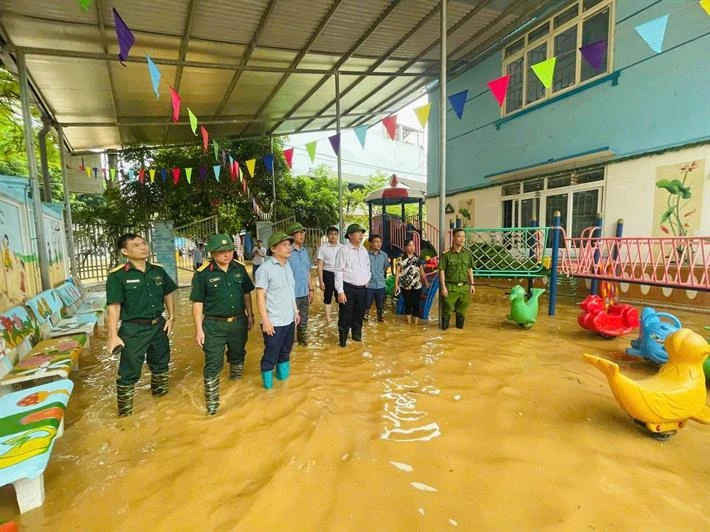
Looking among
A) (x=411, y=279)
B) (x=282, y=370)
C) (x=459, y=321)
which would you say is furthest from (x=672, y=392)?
(x=411, y=279)

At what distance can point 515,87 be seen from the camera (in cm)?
959

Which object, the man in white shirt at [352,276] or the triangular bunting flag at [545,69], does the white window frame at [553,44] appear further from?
the man in white shirt at [352,276]

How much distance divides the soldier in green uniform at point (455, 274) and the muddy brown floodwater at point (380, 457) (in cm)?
150

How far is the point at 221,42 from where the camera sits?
21.0 ft

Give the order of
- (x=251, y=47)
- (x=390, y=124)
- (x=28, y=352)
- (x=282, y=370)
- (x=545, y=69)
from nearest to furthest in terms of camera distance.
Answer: (x=28, y=352) < (x=282, y=370) < (x=545, y=69) < (x=251, y=47) < (x=390, y=124)

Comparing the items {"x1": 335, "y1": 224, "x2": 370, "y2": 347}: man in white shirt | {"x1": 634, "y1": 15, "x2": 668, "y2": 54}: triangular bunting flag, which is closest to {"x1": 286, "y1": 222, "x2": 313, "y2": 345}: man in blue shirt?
{"x1": 335, "y1": 224, "x2": 370, "y2": 347}: man in white shirt

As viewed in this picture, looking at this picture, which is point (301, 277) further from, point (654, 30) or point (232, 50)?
point (654, 30)

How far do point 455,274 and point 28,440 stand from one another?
482cm

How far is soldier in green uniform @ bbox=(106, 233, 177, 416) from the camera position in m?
3.04

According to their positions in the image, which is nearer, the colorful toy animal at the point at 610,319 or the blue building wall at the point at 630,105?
the colorful toy animal at the point at 610,319

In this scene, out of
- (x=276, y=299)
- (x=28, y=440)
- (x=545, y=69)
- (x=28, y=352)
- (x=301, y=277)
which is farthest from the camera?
(x=545, y=69)

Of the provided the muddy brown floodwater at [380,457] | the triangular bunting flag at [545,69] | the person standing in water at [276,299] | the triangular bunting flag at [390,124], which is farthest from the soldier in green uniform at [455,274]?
the triangular bunting flag at [390,124]

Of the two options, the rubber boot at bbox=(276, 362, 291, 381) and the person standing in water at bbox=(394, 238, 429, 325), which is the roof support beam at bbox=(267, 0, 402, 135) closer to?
the person standing in water at bbox=(394, 238, 429, 325)

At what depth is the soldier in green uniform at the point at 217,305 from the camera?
3.11m
